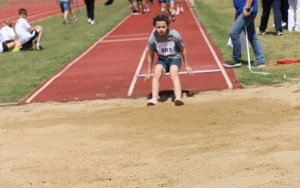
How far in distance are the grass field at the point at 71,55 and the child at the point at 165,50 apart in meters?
1.20

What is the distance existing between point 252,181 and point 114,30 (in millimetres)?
14728

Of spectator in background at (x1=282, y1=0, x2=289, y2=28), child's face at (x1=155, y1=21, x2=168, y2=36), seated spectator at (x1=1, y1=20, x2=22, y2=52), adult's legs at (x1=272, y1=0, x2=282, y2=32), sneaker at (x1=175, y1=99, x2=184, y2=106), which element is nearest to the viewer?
sneaker at (x1=175, y1=99, x2=184, y2=106)

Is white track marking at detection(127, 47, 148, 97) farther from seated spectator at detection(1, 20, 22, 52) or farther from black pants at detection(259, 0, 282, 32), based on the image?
seated spectator at detection(1, 20, 22, 52)

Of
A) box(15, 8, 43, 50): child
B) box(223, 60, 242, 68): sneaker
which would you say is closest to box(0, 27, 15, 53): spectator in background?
box(15, 8, 43, 50): child

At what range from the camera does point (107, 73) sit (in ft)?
33.2

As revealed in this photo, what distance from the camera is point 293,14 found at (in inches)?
568

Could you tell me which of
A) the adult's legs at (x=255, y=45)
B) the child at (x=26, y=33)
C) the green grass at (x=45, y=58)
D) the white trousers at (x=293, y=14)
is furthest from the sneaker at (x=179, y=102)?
the child at (x=26, y=33)

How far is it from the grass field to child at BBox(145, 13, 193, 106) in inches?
47.4

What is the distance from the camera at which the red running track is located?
8.37 metres

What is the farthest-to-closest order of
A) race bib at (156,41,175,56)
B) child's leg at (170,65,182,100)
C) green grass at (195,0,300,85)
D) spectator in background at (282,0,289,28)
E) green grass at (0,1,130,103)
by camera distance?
spectator in background at (282,0,289,28), green grass at (0,1,130,103), green grass at (195,0,300,85), race bib at (156,41,175,56), child's leg at (170,65,182,100)

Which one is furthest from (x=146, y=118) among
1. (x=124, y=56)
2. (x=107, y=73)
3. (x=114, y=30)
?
(x=114, y=30)

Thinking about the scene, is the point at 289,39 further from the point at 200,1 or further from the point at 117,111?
the point at 200,1

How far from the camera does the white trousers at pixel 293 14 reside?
1428 centimetres

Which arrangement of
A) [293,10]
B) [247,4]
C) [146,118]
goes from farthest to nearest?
[293,10], [247,4], [146,118]
